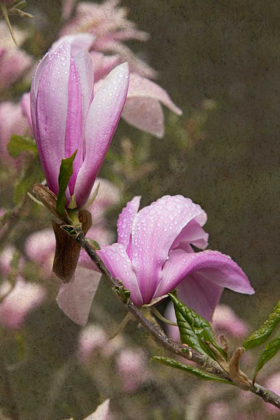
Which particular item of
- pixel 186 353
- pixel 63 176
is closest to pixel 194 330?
pixel 186 353

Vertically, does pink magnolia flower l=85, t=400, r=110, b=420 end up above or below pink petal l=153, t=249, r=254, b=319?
below

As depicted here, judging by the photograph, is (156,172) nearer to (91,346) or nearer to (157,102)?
(157,102)

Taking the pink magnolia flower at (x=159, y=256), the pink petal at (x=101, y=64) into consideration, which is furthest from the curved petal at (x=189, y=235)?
the pink petal at (x=101, y=64)

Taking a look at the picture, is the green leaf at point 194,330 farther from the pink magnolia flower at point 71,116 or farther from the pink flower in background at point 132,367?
the pink flower in background at point 132,367

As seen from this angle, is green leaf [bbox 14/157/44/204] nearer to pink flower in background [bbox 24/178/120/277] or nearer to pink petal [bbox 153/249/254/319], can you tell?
pink flower in background [bbox 24/178/120/277]

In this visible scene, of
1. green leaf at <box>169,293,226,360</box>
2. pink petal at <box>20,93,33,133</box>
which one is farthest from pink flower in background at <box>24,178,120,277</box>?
green leaf at <box>169,293,226,360</box>

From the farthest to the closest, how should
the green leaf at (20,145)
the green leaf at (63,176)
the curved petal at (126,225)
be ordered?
1. the green leaf at (20,145)
2. the curved petal at (126,225)
3. the green leaf at (63,176)
